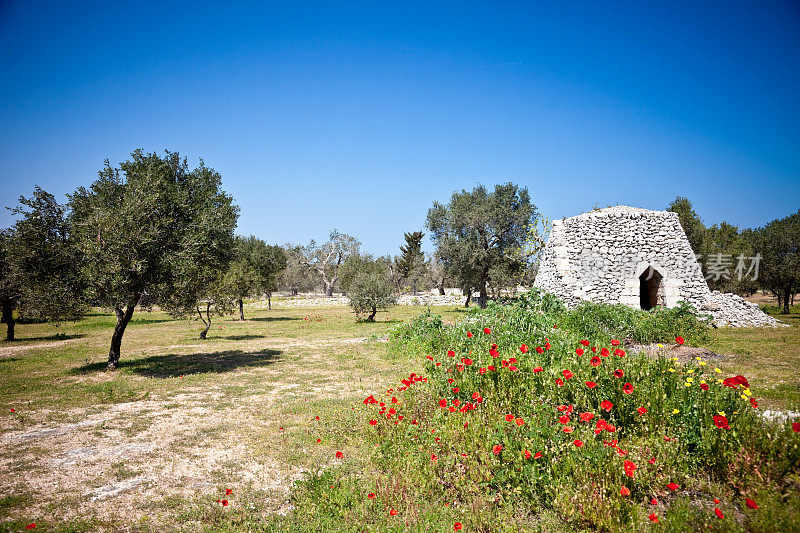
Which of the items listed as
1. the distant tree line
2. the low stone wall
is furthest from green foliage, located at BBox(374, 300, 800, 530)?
the distant tree line

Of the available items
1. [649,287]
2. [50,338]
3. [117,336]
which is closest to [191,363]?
[117,336]

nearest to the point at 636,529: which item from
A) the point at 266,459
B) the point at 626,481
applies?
the point at 626,481

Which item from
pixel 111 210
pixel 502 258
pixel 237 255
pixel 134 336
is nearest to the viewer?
pixel 111 210

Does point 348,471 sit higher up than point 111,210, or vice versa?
point 111,210

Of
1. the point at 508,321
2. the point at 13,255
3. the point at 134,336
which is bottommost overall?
the point at 134,336

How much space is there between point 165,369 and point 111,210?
18.8 feet

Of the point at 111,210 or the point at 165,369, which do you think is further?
the point at 165,369

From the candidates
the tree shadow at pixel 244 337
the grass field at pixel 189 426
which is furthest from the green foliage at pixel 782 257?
the tree shadow at pixel 244 337

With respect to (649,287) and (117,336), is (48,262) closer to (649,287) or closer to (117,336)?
(117,336)

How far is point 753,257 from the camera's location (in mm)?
30672

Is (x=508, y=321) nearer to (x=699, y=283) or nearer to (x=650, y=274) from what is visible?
(x=650, y=274)

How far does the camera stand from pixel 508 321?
10406 mm

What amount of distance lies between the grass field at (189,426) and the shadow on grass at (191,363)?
8 centimetres

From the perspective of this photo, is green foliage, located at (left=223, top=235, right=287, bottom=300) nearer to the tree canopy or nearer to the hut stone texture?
the tree canopy
